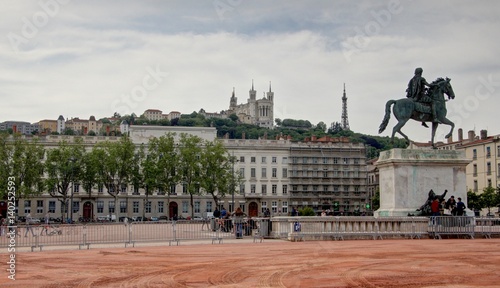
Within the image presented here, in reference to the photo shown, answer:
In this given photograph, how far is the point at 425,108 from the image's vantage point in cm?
2922

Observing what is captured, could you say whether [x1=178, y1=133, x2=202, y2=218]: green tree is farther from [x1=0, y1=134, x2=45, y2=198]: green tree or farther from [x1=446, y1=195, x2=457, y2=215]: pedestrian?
[x1=446, y1=195, x2=457, y2=215]: pedestrian

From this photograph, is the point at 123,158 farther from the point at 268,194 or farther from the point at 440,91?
the point at 440,91

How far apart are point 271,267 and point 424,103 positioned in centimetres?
1630

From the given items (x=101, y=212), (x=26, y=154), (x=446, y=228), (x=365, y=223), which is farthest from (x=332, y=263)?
(x=101, y=212)

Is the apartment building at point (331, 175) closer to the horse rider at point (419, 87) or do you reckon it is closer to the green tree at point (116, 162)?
the green tree at point (116, 162)

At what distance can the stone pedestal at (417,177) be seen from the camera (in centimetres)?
2805

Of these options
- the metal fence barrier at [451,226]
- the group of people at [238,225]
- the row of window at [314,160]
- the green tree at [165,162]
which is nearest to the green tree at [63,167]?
the green tree at [165,162]

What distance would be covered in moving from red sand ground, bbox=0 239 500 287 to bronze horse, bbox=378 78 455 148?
8180 millimetres

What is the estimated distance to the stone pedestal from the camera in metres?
28.0

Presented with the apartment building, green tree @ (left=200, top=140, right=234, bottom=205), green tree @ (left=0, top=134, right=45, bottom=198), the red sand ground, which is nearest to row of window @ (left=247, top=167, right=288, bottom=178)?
the apartment building

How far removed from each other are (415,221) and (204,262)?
1220 centimetres

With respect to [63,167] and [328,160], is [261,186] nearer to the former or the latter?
[328,160]

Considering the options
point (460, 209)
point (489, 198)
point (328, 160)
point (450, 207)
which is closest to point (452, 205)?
point (450, 207)

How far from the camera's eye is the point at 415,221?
86.8 feet
